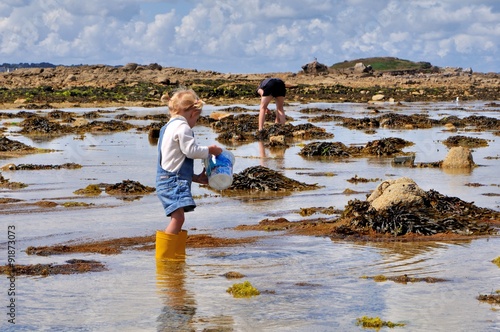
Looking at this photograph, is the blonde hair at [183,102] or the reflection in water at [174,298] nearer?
the reflection in water at [174,298]

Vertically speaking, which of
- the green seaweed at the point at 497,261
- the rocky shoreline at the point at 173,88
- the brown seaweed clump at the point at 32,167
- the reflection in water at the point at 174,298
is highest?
the rocky shoreline at the point at 173,88

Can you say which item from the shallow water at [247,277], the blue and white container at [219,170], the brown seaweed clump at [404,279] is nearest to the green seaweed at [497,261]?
the shallow water at [247,277]

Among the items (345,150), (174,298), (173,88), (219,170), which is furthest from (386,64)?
(174,298)

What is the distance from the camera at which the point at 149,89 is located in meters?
59.0

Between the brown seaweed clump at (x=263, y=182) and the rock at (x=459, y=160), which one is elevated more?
the rock at (x=459, y=160)

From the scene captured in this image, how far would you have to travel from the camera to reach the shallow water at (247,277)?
19.3ft

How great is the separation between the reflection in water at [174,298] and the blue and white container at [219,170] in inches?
33.6

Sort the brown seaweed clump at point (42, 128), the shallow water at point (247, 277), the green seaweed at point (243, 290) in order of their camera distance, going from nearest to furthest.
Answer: the shallow water at point (247, 277) → the green seaweed at point (243, 290) → the brown seaweed clump at point (42, 128)

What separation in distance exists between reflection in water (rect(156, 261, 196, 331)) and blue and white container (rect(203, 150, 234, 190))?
0.85 m

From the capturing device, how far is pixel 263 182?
13.5 meters

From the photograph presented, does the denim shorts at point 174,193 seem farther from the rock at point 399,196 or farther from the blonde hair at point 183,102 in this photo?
the rock at point 399,196

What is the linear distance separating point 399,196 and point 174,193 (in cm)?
323

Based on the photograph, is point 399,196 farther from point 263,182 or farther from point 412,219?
point 263,182

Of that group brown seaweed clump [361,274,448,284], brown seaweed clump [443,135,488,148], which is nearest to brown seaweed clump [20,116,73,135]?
brown seaweed clump [443,135,488,148]
